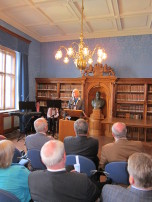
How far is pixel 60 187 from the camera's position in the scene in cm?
135

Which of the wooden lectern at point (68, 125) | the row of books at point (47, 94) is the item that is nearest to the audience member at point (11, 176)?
the wooden lectern at point (68, 125)

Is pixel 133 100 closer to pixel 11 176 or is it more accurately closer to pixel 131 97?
pixel 131 97

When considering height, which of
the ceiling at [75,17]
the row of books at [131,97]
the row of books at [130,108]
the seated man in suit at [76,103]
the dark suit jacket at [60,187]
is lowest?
the dark suit jacket at [60,187]

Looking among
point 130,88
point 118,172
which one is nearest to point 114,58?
point 130,88

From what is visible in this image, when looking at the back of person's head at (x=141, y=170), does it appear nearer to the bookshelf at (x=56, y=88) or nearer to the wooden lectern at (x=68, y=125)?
the wooden lectern at (x=68, y=125)

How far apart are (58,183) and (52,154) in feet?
0.73

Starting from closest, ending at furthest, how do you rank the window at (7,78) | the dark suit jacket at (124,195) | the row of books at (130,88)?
1. the dark suit jacket at (124,195)
2. the window at (7,78)
3. the row of books at (130,88)

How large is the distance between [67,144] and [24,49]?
18.4ft

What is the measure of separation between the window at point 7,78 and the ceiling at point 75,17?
3.50 feet

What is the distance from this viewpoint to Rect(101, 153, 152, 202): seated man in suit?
1.18 metres

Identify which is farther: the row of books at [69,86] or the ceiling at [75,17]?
the row of books at [69,86]

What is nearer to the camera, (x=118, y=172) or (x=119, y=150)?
(x=118, y=172)

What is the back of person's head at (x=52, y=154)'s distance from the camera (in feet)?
4.67

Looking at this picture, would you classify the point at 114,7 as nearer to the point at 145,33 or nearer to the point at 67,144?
the point at 145,33
